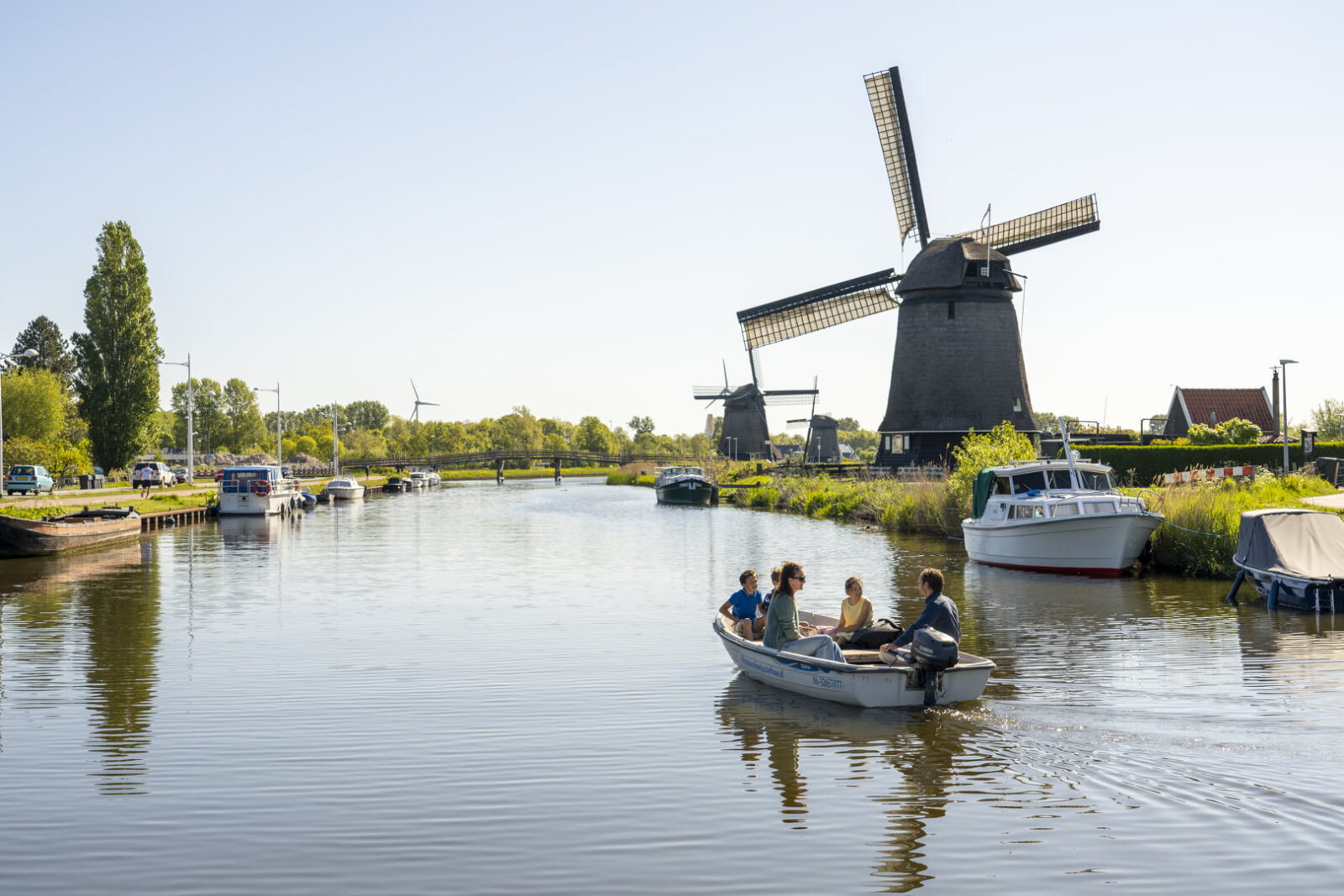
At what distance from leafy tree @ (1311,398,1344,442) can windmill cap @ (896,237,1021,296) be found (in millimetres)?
46088

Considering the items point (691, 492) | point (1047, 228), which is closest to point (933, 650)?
point (1047, 228)

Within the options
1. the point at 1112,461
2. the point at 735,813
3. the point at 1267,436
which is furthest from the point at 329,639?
the point at 1267,436

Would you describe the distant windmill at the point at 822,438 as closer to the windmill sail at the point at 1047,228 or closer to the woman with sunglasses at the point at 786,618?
the windmill sail at the point at 1047,228

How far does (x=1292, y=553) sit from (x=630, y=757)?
17822 mm

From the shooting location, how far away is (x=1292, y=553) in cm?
2397

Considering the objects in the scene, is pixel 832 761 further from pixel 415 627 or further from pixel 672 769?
pixel 415 627

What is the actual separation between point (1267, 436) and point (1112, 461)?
85.8 ft

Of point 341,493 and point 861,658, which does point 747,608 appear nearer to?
point 861,658

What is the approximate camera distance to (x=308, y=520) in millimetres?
64438

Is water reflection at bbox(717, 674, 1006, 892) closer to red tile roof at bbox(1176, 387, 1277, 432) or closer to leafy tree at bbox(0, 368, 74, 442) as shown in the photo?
red tile roof at bbox(1176, 387, 1277, 432)

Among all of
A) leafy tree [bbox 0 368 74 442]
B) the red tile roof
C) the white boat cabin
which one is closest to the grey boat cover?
the white boat cabin

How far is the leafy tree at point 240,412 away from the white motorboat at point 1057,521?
143417 millimetres

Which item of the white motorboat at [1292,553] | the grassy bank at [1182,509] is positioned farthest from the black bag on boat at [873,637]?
the grassy bank at [1182,509]

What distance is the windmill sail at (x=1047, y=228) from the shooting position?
57875 millimetres
